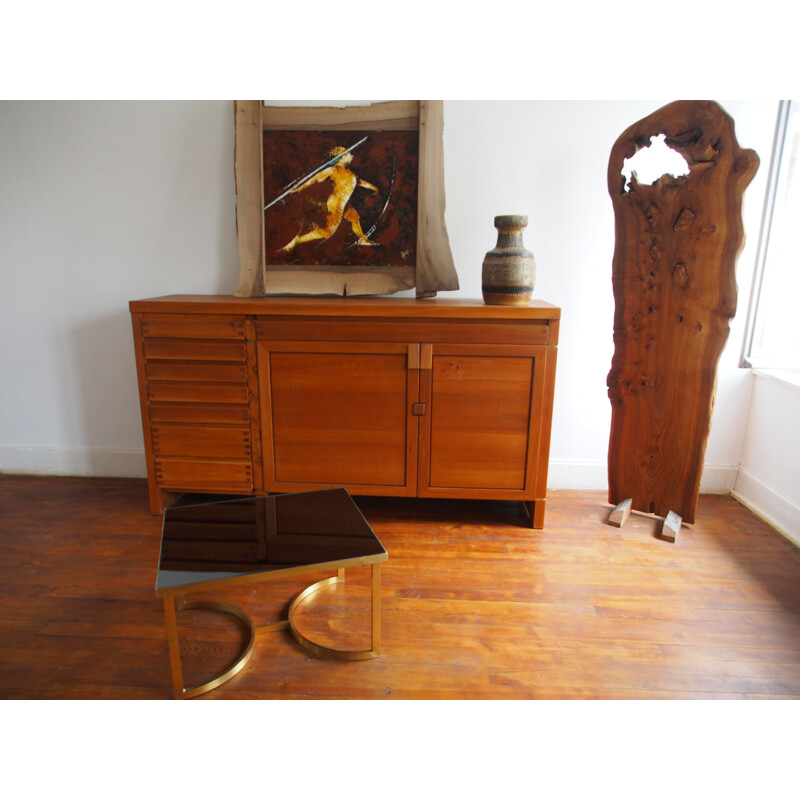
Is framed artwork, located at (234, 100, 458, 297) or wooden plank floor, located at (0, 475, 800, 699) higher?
framed artwork, located at (234, 100, 458, 297)

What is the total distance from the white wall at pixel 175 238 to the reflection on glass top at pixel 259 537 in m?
1.29

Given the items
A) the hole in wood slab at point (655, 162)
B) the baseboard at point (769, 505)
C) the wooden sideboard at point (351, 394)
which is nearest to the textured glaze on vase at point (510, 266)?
the wooden sideboard at point (351, 394)

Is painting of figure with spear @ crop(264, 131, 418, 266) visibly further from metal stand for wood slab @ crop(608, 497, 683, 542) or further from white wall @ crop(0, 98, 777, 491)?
metal stand for wood slab @ crop(608, 497, 683, 542)

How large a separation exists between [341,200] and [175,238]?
826 millimetres

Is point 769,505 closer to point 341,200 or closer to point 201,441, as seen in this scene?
point 341,200

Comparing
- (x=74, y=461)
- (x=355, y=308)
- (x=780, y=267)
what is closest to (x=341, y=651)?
(x=355, y=308)

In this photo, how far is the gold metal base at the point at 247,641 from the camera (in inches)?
Answer: 51.6

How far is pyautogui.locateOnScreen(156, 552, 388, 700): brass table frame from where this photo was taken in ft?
4.22

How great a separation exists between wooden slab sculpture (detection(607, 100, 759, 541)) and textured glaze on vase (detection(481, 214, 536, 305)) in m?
0.37

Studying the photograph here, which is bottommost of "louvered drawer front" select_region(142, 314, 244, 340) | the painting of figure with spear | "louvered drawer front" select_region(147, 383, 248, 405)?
"louvered drawer front" select_region(147, 383, 248, 405)

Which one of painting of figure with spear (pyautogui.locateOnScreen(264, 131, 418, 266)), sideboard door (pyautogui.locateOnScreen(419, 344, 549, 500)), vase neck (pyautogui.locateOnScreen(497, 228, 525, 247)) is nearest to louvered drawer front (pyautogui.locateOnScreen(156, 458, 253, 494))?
sideboard door (pyautogui.locateOnScreen(419, 344, 549, 500))

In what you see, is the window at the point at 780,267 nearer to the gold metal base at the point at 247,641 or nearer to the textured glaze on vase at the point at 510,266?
the textured glaze on vase at the point at 510,266

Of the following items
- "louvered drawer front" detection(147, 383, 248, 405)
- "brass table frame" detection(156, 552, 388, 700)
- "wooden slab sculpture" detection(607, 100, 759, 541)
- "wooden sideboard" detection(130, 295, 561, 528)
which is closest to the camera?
"brass table frame" detection(156, 552, 388, 700)

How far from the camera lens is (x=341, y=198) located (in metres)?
2.38
